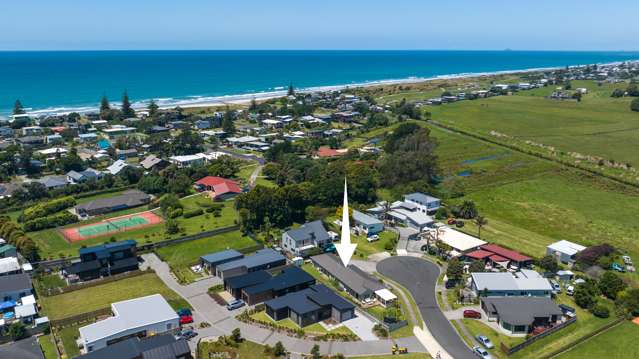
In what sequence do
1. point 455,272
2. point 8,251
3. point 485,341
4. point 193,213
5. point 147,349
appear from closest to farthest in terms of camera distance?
point 147,349, point 485,341, point 455,272, point 8,251, point 193,213

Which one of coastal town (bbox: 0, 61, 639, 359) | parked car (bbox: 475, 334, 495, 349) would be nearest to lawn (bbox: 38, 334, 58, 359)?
coastal town (bbox: 0, 61, 639, 359)

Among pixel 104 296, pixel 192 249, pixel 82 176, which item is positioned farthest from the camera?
pixel 82 176

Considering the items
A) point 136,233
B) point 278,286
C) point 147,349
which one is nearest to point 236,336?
point 147,349

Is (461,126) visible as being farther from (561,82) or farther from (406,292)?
(561,82)

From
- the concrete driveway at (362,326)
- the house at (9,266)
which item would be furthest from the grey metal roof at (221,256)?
the house at (9,266)

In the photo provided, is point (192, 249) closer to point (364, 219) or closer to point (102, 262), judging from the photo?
point (102, 262)

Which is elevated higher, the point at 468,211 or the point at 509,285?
the point at 468,211

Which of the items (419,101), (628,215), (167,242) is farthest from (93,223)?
(419,101)

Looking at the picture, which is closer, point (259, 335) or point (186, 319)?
point (259, 335)
